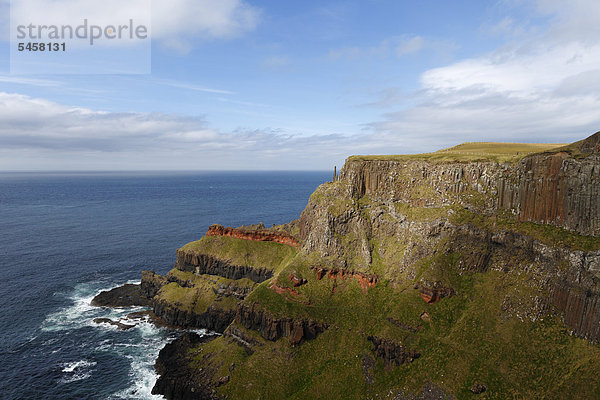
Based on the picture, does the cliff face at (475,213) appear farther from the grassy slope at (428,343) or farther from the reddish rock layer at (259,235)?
the reddish rock layer at (259,235)

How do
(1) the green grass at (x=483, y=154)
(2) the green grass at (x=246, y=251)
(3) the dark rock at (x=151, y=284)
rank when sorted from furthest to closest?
(3) the dark rock at (x=151, y=284) < (2) the green grass at (x=246, y=251) < (1) the green grass at (x=483, y=154)

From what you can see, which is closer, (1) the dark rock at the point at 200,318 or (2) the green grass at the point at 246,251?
(1) the dark rock at the point at 200,318

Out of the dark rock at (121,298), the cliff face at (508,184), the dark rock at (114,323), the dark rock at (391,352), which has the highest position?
the cliff face at (508,184)

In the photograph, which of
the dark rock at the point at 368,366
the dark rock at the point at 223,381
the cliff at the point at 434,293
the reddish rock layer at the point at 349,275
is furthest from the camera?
the reddish rock layer at the point at 349,275

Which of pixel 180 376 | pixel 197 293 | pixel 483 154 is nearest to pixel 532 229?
pixel 483 154

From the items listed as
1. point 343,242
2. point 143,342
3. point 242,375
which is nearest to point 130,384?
point 143,342

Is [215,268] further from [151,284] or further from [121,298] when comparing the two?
[121,298]

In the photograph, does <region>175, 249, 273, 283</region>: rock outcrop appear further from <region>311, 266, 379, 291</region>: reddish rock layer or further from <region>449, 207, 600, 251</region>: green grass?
<region>449, 207, 600, 251</region>: green grass

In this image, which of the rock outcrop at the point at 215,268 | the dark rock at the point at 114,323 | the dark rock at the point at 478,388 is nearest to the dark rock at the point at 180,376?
the dark rock at the point at 114,323
